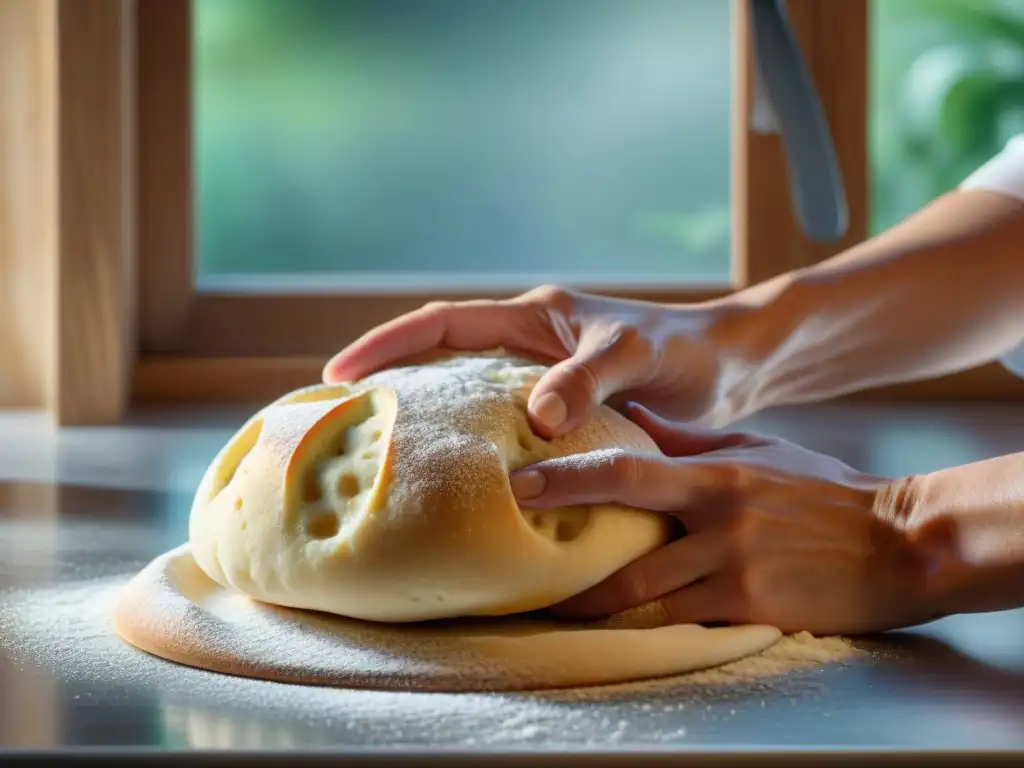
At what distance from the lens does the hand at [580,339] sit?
88cm

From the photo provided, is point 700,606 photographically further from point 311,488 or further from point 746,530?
point 311,488

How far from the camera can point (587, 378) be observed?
0.76m

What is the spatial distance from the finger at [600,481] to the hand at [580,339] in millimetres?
159

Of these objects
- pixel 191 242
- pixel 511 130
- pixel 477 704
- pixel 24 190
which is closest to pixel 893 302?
pixel 477 704

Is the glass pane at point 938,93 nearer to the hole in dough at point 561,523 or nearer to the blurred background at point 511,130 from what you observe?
the blurred background at point 511,130

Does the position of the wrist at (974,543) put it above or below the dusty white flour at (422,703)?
above

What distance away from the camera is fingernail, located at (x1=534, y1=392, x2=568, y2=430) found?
0.72 m

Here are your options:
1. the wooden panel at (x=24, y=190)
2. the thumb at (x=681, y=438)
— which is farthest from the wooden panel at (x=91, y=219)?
the thumb at (x=681, y=438)

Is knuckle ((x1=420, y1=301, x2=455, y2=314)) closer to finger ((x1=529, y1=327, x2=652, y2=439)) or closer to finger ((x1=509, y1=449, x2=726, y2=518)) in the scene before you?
finger ((x1=529, y1=327, x2=652, y2=439))

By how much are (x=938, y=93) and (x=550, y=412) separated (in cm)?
172

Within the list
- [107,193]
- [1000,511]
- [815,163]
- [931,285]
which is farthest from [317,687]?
[107,193]

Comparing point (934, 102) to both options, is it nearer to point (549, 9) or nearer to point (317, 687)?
point (549, 9)

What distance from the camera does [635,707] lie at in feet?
1.85

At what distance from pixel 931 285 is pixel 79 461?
99 centimetres
